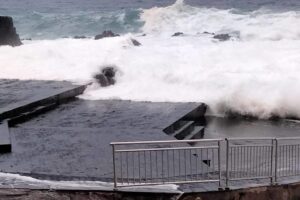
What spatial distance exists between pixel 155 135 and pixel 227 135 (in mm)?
2587

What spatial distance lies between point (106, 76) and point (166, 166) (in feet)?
33.3

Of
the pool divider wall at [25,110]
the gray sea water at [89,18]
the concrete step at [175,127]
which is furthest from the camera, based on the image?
the gray sea water at [89,18]

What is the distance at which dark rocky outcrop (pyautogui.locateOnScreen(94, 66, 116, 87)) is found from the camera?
739 inches

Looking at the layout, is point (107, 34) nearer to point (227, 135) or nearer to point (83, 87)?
point (83, 87)

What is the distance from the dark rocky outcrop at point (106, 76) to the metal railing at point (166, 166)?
882 cm

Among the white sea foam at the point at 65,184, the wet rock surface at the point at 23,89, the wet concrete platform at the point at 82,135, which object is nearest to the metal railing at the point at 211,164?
the white sea foam at the point at 65,184

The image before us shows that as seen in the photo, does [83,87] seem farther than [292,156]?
Yes

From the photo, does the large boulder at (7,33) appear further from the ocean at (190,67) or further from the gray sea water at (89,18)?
the gray sea water at (89,18)

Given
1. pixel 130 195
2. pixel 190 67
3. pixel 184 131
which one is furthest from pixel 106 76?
pixel 130 195

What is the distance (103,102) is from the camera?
53.3ft

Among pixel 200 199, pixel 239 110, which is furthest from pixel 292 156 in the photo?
pixel 239 110

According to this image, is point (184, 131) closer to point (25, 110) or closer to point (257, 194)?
point (25, 110)

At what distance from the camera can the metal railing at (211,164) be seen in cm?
869

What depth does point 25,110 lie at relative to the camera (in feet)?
45.6
